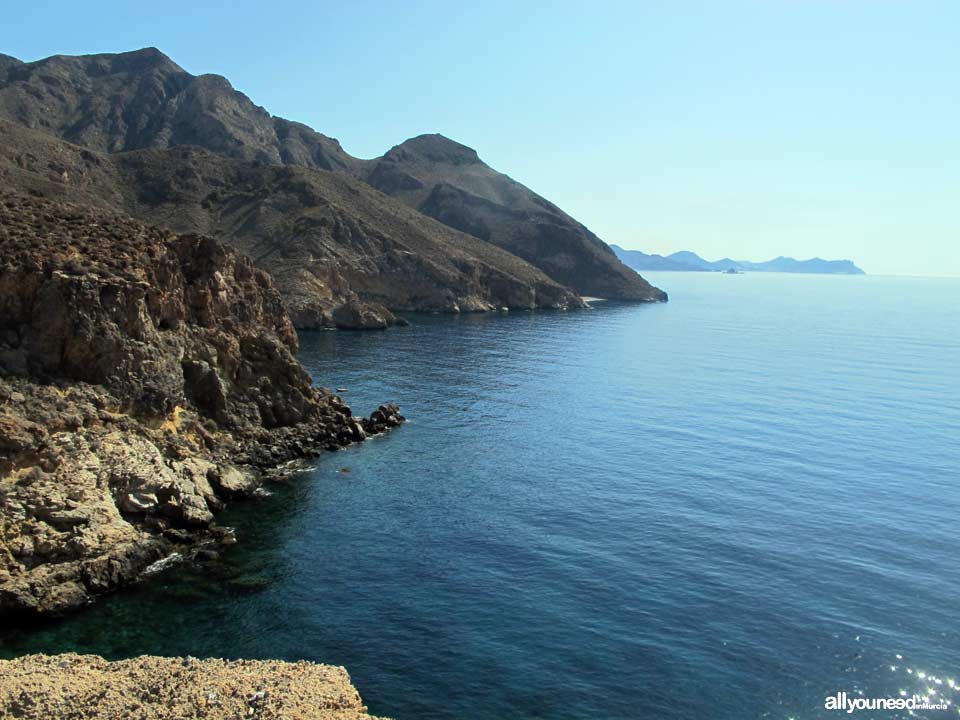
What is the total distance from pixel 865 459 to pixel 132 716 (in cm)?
4834

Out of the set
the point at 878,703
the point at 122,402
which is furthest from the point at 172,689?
the point at 878,703

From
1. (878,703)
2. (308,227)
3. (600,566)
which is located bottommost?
(878,703)

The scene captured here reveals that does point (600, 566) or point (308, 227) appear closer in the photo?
point (600, 566)

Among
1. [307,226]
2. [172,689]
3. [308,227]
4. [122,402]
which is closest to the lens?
[172,689]

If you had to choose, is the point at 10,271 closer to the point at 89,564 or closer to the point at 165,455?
the point at 165,455

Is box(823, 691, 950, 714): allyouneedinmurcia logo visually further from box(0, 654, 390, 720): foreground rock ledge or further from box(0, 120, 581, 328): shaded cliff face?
box(0, 120, 581, 328): shaded cliff face

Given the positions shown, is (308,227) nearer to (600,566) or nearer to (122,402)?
(122,402)

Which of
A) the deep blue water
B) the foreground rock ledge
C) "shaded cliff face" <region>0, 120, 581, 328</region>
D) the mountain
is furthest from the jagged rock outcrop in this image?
"shaded cliff face" <region>0, 120, 581, 328</region>

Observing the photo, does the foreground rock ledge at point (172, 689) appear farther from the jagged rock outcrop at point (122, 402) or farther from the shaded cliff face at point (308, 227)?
the shaded cliff face at point (308, 227)

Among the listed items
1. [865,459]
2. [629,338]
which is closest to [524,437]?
[865,459]

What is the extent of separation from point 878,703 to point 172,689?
23356 millimetres

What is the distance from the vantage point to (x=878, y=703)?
2564 cm

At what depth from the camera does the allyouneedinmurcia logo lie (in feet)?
83.0

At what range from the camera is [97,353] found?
42094 millimetres
